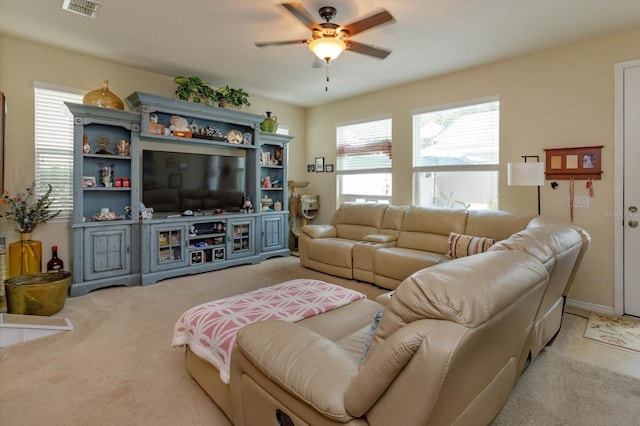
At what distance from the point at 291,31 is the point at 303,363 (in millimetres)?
3200

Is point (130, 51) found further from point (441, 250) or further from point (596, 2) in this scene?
point (596, 2)

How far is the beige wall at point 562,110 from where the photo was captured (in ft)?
11.0

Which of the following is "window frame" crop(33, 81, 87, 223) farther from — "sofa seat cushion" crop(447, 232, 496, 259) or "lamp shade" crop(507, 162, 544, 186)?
"lamp shade" crop(507, 162, 544, 186)

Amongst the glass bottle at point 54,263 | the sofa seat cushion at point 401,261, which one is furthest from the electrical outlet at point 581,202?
the glass bottle at point 54,263

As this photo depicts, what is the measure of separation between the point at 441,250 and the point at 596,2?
268 cm

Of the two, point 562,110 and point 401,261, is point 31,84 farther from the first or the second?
point 562,110

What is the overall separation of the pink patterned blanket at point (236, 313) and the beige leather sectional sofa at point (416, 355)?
145 millimetres

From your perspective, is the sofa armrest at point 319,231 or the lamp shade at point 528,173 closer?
the lamp shade at point 528,173

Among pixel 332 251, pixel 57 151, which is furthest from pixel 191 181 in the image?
pixel 332 251

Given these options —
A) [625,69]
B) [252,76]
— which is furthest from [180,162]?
[625,69]

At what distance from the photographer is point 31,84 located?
12.1 feet

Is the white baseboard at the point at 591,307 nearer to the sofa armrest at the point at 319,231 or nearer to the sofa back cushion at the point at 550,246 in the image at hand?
the sofa back cushion at the point at 550,246

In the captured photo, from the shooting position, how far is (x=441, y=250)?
13.3 feet

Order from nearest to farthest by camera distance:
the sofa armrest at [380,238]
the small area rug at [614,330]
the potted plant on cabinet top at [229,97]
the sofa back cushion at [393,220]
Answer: the small area rug at [614,330]
the sofa armrest at [380,238]
the sofa back cushion at [393,220]
the potted plant on cabinet top at [229,97]
